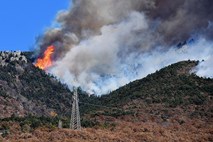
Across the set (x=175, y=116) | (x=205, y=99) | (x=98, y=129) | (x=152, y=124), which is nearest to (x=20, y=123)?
(x=98, y=129)

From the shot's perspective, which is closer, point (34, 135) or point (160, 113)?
point (34, 135)

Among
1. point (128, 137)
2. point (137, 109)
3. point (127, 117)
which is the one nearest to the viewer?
point (128, 137)

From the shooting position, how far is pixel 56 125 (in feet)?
490

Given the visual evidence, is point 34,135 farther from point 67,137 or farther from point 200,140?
point 200,140

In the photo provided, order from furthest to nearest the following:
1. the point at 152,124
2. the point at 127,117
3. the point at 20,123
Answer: the point at 127,117, the point at 152,124, the point at 20,123

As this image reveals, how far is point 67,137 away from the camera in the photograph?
126 metres

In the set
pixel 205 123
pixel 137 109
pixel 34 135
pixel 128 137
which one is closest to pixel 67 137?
pixel 34 135

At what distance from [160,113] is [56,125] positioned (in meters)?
45.6

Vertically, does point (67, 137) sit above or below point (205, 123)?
below

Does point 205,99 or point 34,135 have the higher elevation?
point 205,99

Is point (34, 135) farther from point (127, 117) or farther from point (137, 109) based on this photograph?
point (137, 109)

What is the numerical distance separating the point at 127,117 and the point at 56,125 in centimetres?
3523

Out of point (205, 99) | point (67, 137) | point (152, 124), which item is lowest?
point (67, 137)

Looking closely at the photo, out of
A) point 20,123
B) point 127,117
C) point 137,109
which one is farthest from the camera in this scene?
point 137,109
